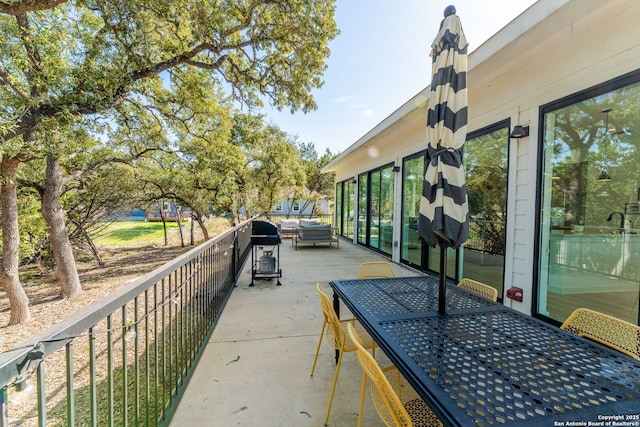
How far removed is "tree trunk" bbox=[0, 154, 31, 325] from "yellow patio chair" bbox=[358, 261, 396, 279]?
8.16m

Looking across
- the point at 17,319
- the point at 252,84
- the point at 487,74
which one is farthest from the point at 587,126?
the point at 17,319

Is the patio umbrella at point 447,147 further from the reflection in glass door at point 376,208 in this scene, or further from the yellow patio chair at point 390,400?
the reflection in glass door at point 376,208

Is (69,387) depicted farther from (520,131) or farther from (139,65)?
(139,65)

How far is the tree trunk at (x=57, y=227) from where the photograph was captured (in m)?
7.68

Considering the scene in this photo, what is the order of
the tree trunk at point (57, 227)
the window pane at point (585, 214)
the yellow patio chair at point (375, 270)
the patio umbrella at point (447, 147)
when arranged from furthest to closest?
the tree trunk at point (57, 227) < the yellow patio chair at point (375, 270) < the window pane at point (585, 214) < the patio umbrella at point (447, 147)

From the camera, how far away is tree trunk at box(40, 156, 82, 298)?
7684mm

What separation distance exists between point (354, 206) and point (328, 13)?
6379 mm

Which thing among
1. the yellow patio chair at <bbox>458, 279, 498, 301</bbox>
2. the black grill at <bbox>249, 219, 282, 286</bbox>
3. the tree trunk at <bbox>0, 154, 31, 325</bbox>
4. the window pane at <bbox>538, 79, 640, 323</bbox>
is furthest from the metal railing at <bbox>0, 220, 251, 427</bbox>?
the window pane at <bbox>538, 79, 640, 323</bbox>

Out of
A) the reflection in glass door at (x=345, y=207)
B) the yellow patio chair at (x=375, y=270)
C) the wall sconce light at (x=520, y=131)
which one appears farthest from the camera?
the reflection in glass door at (x=345, y=207)

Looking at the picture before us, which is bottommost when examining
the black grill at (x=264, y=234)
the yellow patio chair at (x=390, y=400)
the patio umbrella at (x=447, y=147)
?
the yellow patio chair at (x=390, y=400)

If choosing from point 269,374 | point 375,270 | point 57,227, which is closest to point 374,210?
point 375,270

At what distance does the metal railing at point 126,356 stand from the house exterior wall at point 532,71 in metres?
3.74

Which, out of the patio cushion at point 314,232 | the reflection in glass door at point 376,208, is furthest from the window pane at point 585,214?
the patio cushion at point 314,232

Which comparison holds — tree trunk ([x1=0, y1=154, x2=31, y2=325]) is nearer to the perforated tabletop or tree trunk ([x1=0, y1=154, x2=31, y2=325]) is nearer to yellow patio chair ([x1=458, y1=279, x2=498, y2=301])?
the perforated tabletop
